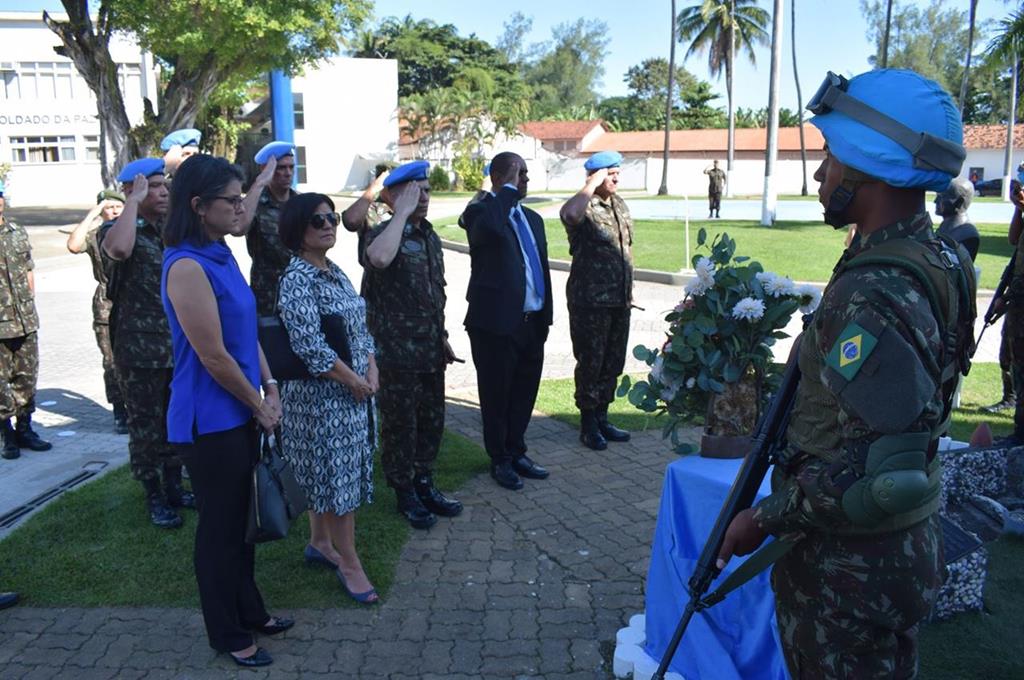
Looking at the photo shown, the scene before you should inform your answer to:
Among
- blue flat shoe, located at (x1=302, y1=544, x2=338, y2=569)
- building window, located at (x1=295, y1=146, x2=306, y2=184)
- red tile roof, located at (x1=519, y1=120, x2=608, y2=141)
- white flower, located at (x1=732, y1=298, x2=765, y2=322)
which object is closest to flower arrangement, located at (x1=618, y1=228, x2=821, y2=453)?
white flower, located at (x1=732, y1=298, x2=765, y2=322)

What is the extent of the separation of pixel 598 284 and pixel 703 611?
302cm

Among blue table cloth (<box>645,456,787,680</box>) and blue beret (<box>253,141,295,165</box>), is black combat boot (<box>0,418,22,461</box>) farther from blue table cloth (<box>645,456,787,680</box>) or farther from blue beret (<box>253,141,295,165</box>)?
blue table cloth (<box>645,456,787,680</box>)

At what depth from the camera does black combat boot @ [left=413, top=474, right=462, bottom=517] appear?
4.94 meters

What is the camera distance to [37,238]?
22.7m

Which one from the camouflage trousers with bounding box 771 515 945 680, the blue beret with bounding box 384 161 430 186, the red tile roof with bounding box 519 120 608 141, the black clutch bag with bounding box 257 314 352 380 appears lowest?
the camouflage trousers with bounding box 771 515 945 680

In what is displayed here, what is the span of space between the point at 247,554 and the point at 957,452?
353 centimetres

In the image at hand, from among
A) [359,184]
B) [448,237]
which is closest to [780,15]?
[448,237]

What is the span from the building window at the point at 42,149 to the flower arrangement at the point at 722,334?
4663 cm

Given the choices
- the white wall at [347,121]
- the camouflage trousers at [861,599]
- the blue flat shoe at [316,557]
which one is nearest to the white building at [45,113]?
the white wall at [347,121]

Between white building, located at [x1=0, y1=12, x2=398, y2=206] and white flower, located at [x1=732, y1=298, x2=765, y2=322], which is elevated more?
white building, located at [x1=0, y1=12, x2=398, y2=206]

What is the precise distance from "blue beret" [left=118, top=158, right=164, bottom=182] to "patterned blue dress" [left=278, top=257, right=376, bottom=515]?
1485mm

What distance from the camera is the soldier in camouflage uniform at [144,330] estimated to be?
4.67m

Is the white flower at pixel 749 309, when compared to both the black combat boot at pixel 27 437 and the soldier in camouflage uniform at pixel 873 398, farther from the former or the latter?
the black combat boot at pixel 27 437

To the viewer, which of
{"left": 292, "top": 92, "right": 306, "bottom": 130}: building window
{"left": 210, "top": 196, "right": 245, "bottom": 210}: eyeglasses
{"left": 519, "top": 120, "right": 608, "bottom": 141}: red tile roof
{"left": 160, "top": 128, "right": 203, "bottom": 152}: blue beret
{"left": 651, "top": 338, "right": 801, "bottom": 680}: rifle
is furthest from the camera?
{"left": 519, "top": 120, "right": 608, "bottom": 141}: red tile roof
